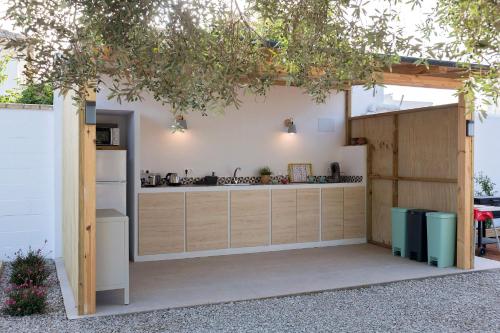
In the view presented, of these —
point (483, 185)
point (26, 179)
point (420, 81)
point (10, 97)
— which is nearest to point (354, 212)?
point (420, 81)

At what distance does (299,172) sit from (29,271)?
4.99 metres

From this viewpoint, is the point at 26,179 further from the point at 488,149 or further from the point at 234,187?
the point at 488,149

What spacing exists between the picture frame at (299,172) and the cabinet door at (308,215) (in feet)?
1.74

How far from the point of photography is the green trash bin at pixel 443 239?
700 centimetres

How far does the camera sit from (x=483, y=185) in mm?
10031

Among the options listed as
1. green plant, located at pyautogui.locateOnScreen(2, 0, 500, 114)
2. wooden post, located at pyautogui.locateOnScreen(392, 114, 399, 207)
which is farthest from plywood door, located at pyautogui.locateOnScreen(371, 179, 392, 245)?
green plant, located at pyautogui.locateOnScreen(2, 0, 500, 114)

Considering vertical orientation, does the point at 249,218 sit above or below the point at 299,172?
below

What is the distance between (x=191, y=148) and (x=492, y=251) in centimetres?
548

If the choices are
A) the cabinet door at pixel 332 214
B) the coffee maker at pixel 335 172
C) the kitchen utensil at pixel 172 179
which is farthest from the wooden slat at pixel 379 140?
the kitchen utensil at pixel 172 179

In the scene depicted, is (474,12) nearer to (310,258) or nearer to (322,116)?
(310,258)

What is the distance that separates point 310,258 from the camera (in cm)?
770

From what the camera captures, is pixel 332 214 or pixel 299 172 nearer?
pixel 332 214

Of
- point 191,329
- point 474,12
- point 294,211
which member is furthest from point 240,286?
point 474,12

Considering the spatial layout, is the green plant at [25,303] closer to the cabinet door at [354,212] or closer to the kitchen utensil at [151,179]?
the kitchen utensil at [151,179]
